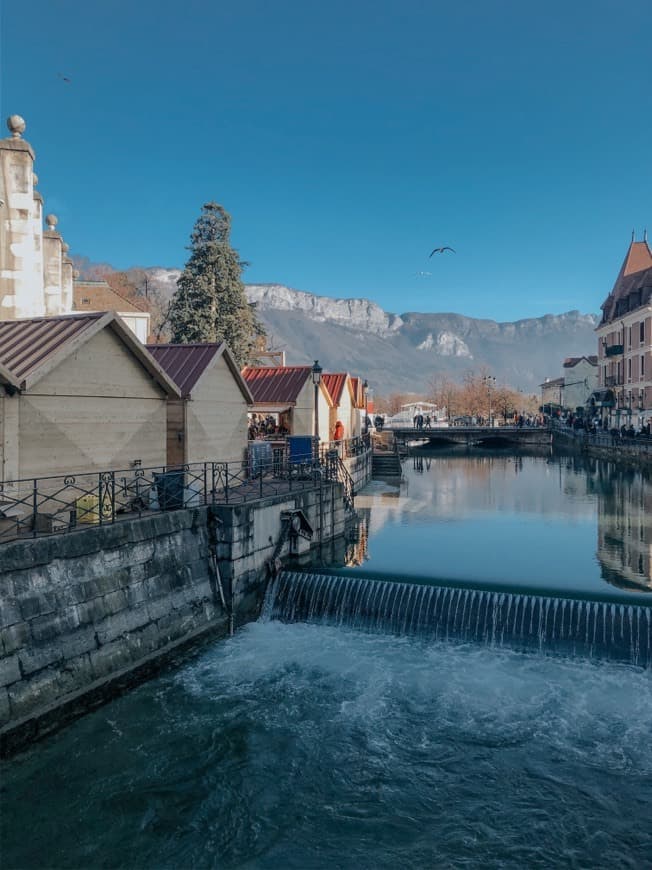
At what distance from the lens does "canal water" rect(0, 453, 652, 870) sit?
1000 cm

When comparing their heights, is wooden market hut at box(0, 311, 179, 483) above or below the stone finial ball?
below

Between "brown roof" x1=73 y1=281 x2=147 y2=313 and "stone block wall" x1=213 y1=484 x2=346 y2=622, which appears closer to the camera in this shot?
"stone block wall" x1=213 y1=484 x2=346 y2=622

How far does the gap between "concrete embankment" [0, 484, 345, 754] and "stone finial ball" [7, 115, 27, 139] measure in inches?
763

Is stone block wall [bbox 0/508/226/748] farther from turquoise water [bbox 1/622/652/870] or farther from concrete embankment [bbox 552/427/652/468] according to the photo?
concrete embankment [bbox 552/427/652/468]

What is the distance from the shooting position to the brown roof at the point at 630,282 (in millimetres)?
78250

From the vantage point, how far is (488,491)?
4872 centimetres

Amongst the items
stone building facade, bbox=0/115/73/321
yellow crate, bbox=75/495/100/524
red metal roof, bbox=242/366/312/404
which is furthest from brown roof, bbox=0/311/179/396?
red metal roof, bbox=242/366/312/404

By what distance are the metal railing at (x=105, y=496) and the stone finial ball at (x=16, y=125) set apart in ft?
54.4

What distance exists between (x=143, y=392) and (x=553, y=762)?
584 inches

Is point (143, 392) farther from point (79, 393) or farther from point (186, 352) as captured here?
point (186, 352)

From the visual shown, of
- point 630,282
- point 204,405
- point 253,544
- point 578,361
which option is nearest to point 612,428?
point 630,282

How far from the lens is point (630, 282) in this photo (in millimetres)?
83875

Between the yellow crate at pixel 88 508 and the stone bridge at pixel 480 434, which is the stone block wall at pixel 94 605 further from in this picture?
the stone bridge at pixel 480 434

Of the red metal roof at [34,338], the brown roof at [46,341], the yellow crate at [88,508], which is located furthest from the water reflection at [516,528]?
the red metal roof at [34,338]
